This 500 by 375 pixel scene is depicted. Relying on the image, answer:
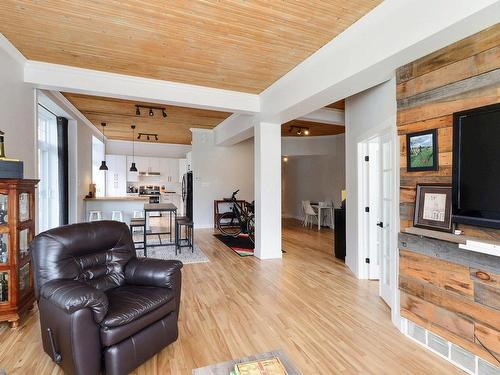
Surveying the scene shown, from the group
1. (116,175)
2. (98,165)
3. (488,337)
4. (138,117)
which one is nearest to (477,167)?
(488,337)

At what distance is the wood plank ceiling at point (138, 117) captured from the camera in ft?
17.4

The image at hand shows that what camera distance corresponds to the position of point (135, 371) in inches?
75.0

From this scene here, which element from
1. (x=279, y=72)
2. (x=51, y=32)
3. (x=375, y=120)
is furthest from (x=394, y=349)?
(x=51, y=32)

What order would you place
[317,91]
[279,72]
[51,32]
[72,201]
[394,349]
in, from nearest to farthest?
[394,349] < [51,32] < [317,91] < [279,72] < [72,201]

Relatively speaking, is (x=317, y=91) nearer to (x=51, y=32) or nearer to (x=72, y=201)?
(x=51, y=32)

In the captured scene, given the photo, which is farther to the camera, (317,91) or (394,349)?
(317,91)

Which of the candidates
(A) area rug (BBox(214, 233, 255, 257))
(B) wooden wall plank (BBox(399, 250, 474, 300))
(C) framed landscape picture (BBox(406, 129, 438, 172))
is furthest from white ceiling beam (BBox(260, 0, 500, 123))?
(A) area rug (BBox(214, 233, 255, 257))

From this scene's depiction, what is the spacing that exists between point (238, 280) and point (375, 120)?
272 centimetres

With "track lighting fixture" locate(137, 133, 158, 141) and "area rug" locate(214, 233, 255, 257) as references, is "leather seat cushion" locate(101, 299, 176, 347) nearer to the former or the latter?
"area rug" locate(214, 233, 255, 257)

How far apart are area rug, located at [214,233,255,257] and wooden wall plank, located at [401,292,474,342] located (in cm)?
309

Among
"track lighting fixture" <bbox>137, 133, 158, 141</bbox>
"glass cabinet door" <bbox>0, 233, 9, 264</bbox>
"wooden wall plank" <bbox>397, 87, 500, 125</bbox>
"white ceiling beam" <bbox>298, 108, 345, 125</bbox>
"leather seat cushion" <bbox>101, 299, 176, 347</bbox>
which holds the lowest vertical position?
"leather seat cushion" <bbox>101, 299, 176, 347</bbox>

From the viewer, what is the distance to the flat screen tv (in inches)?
68.7

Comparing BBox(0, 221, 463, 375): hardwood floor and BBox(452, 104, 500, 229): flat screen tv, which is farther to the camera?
BBox(0, 221, 463, 375): hardwood floor

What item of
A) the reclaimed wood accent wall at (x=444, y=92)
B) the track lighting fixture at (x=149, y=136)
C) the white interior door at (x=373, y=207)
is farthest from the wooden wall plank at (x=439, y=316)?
the track lighting fixture at (x=149, y=136)
